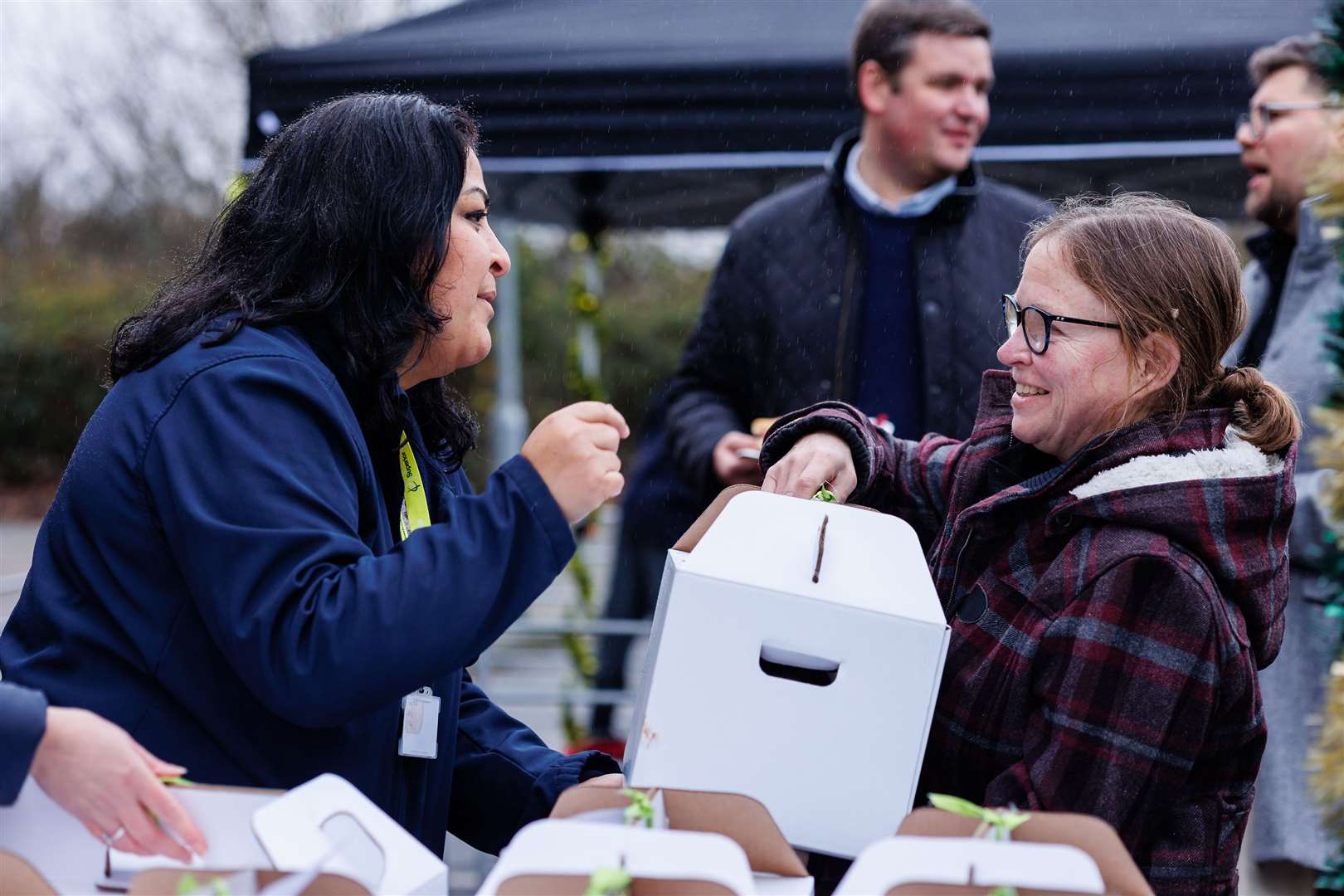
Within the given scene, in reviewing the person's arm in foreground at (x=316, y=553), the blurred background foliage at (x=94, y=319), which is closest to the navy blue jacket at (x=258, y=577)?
the person's arm in foreground at (x=316, y=553)

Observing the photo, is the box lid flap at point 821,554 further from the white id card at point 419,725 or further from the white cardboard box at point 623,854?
the white id card at point 419,725

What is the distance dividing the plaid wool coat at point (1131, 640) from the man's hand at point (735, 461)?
1.17 metres

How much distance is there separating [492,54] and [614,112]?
373 millimetres

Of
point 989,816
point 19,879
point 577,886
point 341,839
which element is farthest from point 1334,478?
point 19,879

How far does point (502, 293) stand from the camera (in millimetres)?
5043

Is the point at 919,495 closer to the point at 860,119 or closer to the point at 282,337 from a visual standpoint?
the point at 282,337

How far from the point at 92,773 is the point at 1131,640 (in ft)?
3.80

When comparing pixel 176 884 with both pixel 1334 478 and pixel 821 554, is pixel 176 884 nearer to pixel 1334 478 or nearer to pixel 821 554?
pixel 821 554

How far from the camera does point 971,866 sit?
1.10m

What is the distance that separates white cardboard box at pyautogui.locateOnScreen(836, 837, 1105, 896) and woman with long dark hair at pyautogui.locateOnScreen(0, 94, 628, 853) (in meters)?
0.47

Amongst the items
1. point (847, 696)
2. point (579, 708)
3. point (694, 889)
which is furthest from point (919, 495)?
point (579, 708)

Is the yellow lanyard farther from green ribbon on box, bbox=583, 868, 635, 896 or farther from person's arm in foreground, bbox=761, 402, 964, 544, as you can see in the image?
green ribbon on box, bbox=583, 868, 635, 896

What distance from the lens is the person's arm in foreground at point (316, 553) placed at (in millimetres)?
1305

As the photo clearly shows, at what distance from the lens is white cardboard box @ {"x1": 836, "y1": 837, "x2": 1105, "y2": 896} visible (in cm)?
108
